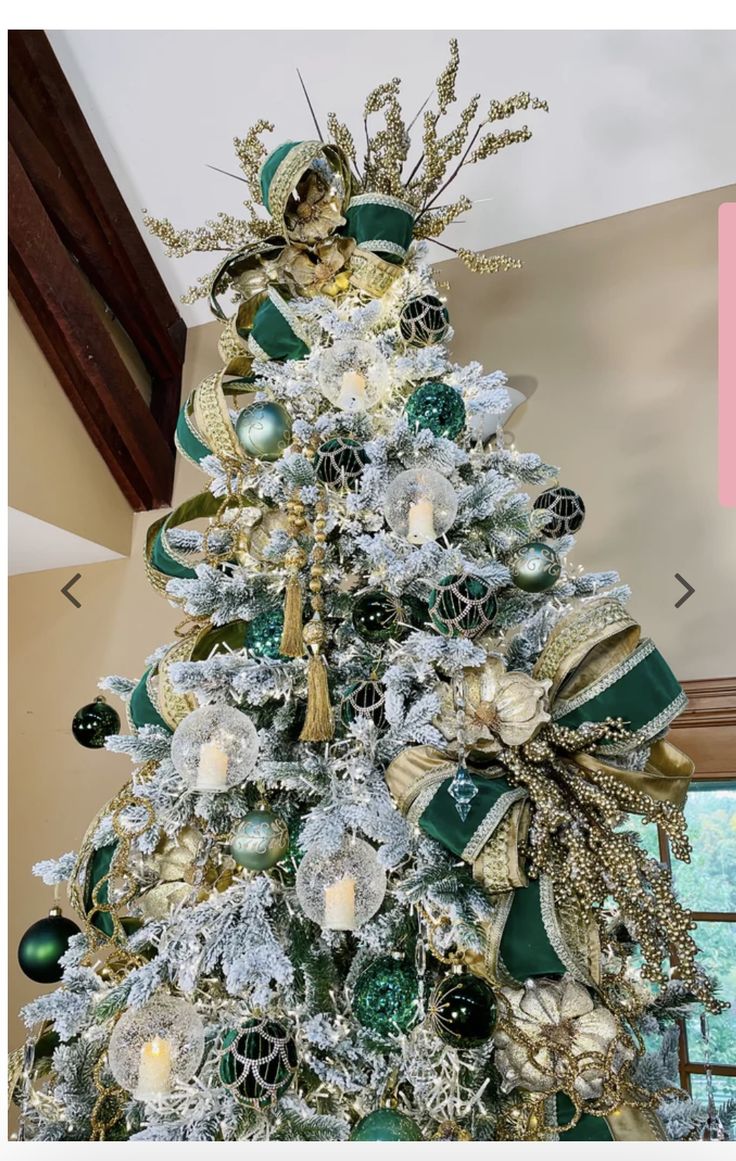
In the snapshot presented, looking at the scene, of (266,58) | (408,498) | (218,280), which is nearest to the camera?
(408,498)

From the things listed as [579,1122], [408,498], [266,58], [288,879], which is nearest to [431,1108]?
[579,1122]

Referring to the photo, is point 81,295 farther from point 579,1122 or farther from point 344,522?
point 579,1122

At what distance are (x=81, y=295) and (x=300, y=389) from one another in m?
1.00

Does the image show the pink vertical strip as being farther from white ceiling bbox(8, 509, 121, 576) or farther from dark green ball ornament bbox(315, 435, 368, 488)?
white ceiling bbox(8, 509, 121, 576)

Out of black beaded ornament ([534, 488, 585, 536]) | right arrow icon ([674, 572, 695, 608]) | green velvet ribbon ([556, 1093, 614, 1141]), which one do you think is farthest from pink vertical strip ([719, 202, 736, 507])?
green velvet ribbon ([556, 1093, 614, 1141])

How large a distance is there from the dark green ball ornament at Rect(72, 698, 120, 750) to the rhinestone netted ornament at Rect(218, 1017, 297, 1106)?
531 millimetres

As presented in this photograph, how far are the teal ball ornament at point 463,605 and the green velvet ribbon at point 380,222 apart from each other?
0.54 meters

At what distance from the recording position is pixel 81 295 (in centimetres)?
172

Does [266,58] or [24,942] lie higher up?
[266,58]

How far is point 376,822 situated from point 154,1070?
27cm

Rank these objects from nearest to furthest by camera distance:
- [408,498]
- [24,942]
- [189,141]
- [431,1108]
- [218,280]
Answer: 1. [431,1108]
2. [408,498]
3. [24,942]
4. [218,280]
5. [189,141]

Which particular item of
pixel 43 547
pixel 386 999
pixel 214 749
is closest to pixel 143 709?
pixel 214 749

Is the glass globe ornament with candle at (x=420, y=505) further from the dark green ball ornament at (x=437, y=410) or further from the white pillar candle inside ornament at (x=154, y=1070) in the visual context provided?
the white pillar candle inside ornament at (x=154, y=1070)

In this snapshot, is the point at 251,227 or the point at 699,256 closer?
the point at 251,227
